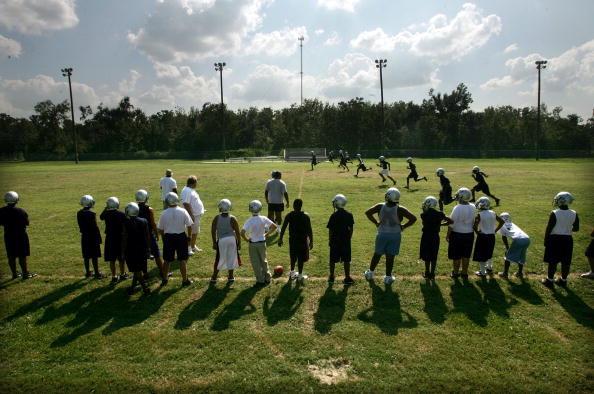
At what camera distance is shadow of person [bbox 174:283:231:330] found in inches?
252

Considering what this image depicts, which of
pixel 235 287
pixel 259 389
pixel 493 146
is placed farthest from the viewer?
pixel 493 146

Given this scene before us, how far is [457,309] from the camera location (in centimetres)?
676

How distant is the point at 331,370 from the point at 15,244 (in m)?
7.72

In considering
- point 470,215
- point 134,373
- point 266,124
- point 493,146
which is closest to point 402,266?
point 470,215

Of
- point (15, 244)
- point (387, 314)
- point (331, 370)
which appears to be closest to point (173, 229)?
point (15, 244)

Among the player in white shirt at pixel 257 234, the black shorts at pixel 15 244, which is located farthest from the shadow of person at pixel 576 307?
the black shorts at pixel 15 244

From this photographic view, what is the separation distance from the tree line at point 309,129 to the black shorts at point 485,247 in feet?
195

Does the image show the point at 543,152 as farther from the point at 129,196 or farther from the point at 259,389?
the point at 259,389

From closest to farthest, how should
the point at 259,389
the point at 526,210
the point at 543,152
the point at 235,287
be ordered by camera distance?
the point at 259,389 → the point at 235,287 → the point at 526,210 → the point at 543,152

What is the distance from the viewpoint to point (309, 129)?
8494 cm

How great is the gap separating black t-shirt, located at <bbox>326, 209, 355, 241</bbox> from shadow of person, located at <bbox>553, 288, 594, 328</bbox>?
4.18 meters

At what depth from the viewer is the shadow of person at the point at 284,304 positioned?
6537 millimetres

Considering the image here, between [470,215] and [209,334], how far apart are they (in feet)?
19.0

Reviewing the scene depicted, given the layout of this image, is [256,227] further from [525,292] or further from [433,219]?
[525,292]
